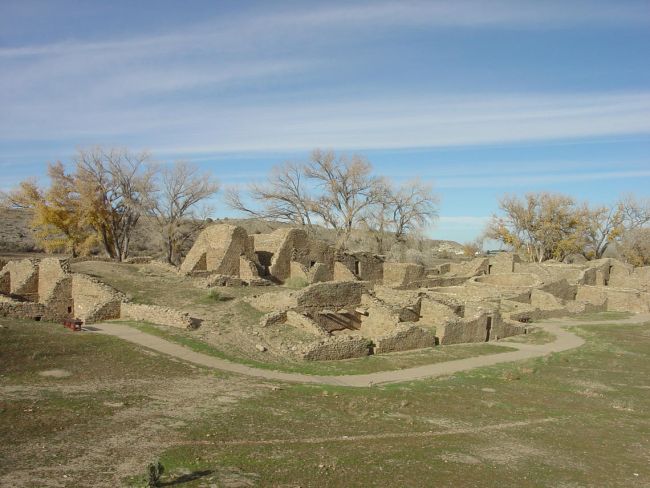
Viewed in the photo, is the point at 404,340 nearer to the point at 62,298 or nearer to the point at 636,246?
the point at 62,298

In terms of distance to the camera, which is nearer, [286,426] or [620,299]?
[286,426]

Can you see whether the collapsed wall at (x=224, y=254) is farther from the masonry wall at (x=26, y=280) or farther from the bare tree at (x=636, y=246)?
the bare tree at (x=636, y=246)

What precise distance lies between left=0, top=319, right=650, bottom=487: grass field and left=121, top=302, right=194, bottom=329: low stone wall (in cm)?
327

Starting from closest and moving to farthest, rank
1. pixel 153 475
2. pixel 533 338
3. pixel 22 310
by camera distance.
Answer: pixel 153 475 → pixel 22 310 → pixel 533 338

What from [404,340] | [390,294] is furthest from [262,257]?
[404,340]

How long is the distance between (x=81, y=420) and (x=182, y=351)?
281 inches

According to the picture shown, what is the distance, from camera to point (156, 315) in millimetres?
20703

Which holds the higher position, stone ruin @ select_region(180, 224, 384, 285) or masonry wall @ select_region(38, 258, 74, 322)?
stone ruin @ select_region(180, 224, 384, 285)

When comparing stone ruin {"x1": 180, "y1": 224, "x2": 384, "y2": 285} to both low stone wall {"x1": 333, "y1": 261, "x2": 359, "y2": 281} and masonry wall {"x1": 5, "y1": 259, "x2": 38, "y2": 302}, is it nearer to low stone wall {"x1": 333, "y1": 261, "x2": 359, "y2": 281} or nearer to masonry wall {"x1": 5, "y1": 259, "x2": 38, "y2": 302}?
low stone wall {"x1": 333, "y1": 261, "x2": 359, "y2": 281}

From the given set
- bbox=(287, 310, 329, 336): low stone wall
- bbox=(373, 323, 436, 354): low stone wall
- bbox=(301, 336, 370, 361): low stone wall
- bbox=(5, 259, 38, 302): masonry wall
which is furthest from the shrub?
bbox=(5, 259, 38, 302): masonry wall

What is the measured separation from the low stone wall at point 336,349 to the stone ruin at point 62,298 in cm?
493

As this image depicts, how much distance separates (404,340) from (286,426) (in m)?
10.7

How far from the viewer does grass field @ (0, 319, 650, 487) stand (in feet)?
28.7

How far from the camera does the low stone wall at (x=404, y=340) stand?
20484 millimetres
